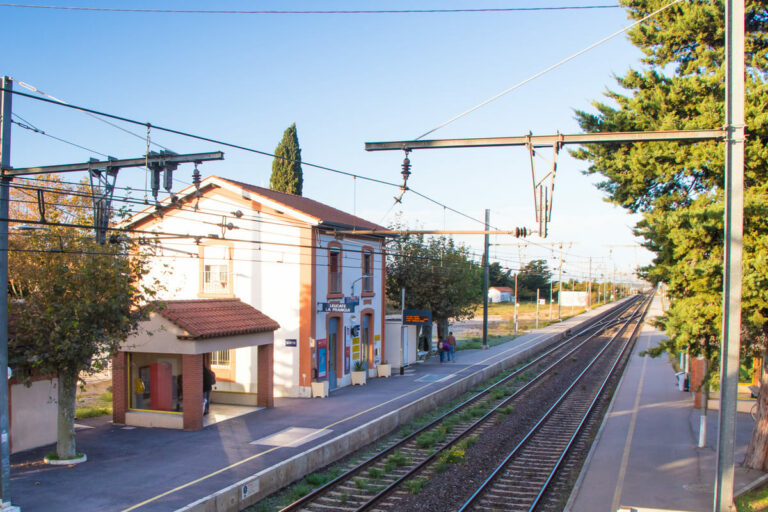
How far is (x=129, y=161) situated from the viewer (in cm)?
1101

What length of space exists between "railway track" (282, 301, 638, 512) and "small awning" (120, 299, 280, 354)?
577 centimetres

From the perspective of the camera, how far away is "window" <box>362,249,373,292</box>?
26.8 meters

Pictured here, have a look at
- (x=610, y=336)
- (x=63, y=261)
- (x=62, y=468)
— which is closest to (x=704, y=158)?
(x=63, y=261)

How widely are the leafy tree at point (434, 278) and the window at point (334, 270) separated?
907 centimetres

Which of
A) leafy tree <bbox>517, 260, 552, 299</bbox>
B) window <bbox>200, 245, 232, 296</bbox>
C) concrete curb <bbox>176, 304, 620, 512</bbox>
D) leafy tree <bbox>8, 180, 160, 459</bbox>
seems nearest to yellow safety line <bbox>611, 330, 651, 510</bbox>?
concrete curb <bbox>176, 304, 620, 512</bbox>

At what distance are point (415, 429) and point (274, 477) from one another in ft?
21.2

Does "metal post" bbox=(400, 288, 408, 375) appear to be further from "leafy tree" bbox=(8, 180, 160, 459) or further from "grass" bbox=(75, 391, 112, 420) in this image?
"leafy tree" bbox=(8, 180, 160, 459)

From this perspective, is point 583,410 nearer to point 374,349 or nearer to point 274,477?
point 374,349

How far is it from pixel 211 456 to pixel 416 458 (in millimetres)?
4833

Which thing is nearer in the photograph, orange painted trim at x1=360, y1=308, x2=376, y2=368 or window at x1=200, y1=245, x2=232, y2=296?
window at x1=200, y1=245, x2=232, y2=296

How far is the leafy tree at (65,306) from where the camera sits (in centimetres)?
1254

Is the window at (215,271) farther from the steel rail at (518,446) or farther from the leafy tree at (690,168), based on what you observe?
the leafy tree at (690,168)

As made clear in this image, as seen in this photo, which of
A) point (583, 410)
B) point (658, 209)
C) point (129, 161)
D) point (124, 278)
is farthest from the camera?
point (583, 410)

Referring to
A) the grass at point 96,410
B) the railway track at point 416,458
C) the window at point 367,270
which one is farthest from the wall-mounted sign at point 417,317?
the grass at point 96,410
